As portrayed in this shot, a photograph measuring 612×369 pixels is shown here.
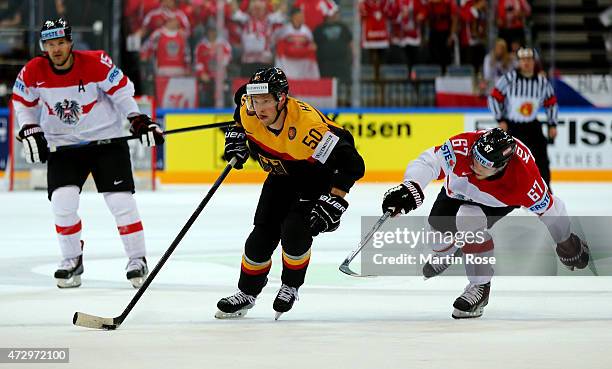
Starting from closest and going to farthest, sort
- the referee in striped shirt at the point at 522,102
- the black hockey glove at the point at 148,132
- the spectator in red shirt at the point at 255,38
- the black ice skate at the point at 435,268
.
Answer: the black ice skate at the point at 435,268
the black hockey glove at the point at 148,132
the referee in striped shirt at the point at 522,102
the spectator in red shirt at the point at 255,38

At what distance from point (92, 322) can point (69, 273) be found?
4.79 feet

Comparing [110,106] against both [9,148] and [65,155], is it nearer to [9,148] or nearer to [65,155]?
[65,155]

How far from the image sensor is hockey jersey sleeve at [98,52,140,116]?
616 centimetres

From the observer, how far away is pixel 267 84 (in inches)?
185

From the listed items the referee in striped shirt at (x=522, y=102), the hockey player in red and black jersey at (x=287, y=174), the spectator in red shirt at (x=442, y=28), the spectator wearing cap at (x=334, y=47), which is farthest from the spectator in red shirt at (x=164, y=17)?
the hockey player in red and black jersey at (x=287, y=174)

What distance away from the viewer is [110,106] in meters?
6.30

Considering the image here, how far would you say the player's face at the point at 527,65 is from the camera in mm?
9422

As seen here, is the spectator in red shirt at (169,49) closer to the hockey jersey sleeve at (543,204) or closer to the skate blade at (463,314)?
the hockey jersey sleeve at (543,204)

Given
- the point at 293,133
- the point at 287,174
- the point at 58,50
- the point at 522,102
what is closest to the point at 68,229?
the point at 58,50

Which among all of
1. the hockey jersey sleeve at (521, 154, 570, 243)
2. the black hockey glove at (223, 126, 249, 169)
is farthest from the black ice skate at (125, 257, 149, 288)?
the hockey jersey sleeve at (521, 154, 570, 243)

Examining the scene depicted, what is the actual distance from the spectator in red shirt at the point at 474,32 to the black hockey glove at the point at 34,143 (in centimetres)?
785

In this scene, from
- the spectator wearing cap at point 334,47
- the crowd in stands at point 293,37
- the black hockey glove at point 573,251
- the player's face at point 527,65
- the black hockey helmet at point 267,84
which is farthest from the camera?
the spectator wearing cap at point 334,47

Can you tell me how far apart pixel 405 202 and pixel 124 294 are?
1.53 metres

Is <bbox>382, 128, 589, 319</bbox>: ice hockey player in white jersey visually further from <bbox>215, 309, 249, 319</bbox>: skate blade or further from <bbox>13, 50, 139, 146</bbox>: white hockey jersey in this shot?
<bbox>13, 50, 139, 146</bbox>: white hockey jersey
